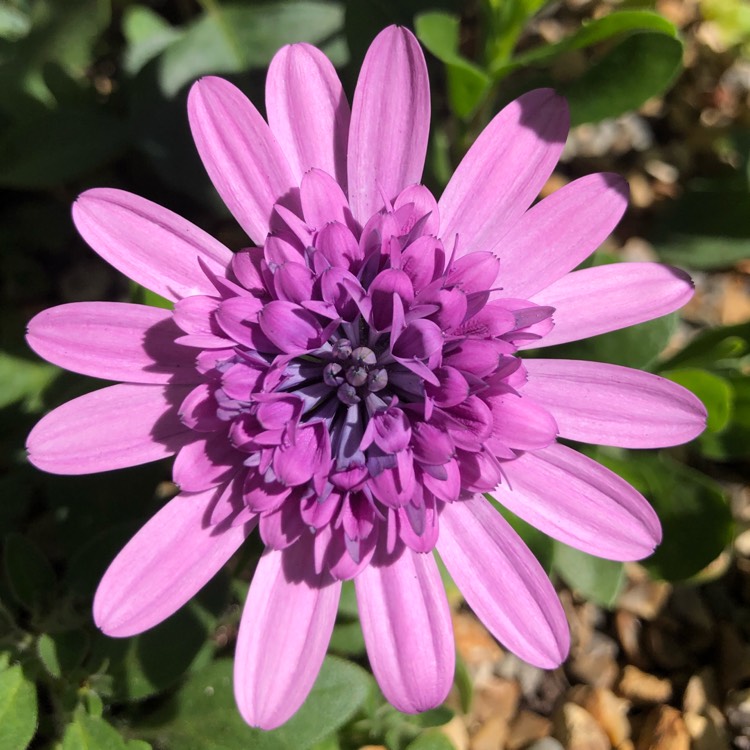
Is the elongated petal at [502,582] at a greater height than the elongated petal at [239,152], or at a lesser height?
lesser

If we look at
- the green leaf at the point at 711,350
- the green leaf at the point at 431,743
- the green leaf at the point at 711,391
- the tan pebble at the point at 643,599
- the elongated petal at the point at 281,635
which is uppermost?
the elongated petal at the point at 281,635

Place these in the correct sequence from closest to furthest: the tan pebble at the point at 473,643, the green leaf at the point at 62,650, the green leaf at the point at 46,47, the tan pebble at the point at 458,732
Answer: the green leaf at the point at 62,650
the green leaf at the point at 46,47
the tan pebble at the point at 458,732
the tan pebble at the point at 473,643

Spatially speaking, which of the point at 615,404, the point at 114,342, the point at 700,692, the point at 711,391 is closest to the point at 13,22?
the point at 114,342

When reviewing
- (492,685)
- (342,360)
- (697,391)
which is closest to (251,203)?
(342,360)

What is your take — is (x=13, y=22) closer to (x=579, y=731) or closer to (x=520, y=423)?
(x=520, y=423)

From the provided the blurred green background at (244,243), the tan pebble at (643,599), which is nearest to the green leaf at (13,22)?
the blurred green background at (244,243)

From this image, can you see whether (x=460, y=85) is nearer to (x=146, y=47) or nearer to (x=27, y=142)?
(x=146, y=47)

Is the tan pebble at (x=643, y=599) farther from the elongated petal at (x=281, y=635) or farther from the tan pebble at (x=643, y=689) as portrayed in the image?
the elongated petal at (x=281, y=635)
